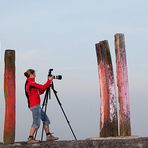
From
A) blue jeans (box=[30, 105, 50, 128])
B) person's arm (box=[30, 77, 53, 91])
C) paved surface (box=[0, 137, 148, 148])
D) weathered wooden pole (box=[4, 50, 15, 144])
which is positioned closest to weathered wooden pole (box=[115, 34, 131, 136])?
paved surface (box=[0, 137, 148, 148])

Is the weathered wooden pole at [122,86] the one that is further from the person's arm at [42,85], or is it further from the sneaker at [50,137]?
the person's arm at [42,85]

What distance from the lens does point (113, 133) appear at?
57.5 feet

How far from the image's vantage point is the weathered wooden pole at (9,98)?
17844mm

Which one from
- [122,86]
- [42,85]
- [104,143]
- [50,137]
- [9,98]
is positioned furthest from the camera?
[9,98]

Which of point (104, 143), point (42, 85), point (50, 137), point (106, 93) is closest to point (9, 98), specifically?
point (42, 85)

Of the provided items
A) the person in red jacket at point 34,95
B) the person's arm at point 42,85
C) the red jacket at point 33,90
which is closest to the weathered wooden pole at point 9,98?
the person in red jacket at point 34,95

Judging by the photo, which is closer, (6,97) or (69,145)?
(69,145)

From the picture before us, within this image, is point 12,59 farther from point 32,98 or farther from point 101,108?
point 101,108

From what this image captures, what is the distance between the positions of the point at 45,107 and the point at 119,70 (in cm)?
227

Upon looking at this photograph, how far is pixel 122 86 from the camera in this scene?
1769 cm

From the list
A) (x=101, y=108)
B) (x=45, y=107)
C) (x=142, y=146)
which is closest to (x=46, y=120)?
(x=45, y=107)

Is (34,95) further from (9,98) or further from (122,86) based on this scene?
(122,86)

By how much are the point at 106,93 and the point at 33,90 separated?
208 cm

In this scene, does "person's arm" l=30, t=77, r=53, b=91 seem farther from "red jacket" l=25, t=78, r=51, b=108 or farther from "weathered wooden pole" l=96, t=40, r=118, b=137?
"weathered wooden pole" l=96, t=40, r=118, b=137
